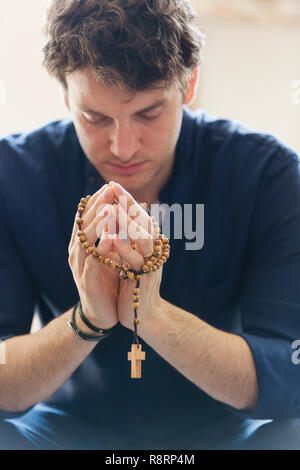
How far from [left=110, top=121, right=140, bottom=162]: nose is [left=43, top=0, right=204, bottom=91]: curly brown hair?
0.06m

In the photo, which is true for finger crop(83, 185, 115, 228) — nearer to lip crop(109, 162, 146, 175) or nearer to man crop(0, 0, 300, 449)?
man crop(0, 0, 300, 449)

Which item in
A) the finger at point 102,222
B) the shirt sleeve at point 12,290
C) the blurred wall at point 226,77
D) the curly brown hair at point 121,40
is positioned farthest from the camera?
the blurred wall at point 226,77

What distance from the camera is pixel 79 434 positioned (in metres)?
0.93

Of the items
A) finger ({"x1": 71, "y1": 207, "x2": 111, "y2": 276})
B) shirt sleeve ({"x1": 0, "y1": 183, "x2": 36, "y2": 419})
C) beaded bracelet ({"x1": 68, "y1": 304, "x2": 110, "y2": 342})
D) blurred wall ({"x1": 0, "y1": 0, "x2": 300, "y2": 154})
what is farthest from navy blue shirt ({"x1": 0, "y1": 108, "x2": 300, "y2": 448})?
blurred wall ({"x1": 0, "y1": 0, "x2": 300, "y2": 154})

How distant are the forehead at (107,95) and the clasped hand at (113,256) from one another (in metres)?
0.18

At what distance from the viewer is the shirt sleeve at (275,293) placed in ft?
2.73

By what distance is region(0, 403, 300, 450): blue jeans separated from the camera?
85cm

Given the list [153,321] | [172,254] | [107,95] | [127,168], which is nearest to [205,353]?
[153,321]

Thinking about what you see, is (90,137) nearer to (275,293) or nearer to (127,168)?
(127,168)

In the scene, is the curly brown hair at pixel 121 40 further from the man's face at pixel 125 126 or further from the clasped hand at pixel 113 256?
the clasped hand at pixel 113 256

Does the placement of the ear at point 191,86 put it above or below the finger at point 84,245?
above

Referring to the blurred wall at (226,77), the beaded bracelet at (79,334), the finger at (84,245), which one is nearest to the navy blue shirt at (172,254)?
the beaded bracelet at (79,334)

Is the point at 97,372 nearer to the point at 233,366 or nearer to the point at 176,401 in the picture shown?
the point at 176,401

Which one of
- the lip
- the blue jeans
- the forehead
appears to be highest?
the forehead
